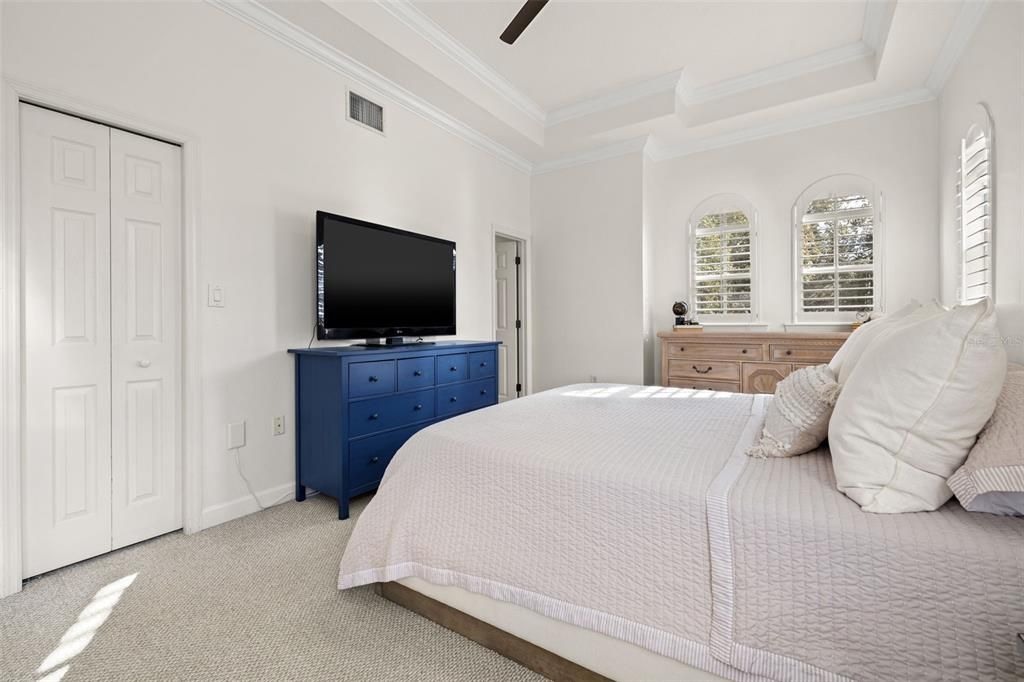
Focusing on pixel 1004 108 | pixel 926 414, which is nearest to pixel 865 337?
pixel 926 414

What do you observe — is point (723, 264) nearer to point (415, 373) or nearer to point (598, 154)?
point (598, 154)

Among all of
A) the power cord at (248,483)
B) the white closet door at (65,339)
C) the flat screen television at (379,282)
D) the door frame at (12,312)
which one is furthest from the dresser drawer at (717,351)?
the door frame at (12,312)

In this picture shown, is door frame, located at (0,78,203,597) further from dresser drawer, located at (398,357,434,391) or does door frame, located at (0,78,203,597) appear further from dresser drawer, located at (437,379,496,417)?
dresser drawer, located at (437,379,496,417)

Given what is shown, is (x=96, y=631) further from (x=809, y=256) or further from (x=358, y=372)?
(x=809, y=256)

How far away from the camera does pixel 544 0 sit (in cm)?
199

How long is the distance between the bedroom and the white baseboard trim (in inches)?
0.8

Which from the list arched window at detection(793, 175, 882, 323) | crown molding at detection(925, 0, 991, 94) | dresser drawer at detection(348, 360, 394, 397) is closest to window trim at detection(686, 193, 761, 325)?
arched window at detection(793, 175, 882, 323)

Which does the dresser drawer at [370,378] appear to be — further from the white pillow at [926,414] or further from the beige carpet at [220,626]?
the white pillow at [926,414]

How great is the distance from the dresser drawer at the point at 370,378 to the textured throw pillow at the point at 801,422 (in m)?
2.01

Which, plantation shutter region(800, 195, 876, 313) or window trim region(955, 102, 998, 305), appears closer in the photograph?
window trim region(955, 102, 998, 305)

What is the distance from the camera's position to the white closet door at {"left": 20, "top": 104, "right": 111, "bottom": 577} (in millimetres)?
1984

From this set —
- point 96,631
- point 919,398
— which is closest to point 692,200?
point 919,398

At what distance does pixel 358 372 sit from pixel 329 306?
511mm

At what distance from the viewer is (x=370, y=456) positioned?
2.79 m
